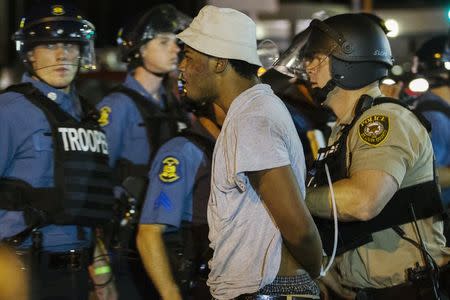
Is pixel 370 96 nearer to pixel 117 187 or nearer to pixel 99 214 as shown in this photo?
pixel 99 214

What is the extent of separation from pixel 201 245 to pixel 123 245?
1.01 m

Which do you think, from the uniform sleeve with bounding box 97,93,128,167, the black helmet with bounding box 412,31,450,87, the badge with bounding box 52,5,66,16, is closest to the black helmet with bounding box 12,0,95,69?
the badge with bounding box 52,5,66,16

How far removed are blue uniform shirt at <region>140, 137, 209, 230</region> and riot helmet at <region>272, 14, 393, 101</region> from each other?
2.65ft

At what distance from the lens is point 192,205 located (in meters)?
4.79

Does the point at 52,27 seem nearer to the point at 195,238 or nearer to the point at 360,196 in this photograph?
the point at 195,238

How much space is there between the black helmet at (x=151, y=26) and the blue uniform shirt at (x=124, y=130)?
0.59 meters

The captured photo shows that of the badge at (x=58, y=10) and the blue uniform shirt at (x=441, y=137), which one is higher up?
the badge at (x=58, y=10)

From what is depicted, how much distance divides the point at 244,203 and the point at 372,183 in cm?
77

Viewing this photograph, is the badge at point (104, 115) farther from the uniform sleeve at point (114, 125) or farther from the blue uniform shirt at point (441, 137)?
the blue uniform shirt at point (441, 137)

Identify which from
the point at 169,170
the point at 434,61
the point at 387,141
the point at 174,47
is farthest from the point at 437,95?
the point at 169,170

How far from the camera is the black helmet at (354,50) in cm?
456

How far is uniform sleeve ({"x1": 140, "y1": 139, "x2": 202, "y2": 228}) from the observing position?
466cm

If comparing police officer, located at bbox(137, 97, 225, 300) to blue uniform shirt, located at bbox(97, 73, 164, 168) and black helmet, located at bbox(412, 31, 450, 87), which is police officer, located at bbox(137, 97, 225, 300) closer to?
blue uniform shirt, located at bbox(97, 73, 164, 168)

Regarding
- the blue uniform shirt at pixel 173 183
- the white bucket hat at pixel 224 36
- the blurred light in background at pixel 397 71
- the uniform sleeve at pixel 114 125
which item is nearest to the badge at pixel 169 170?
the blue uniform shirt at pixel 173 183
